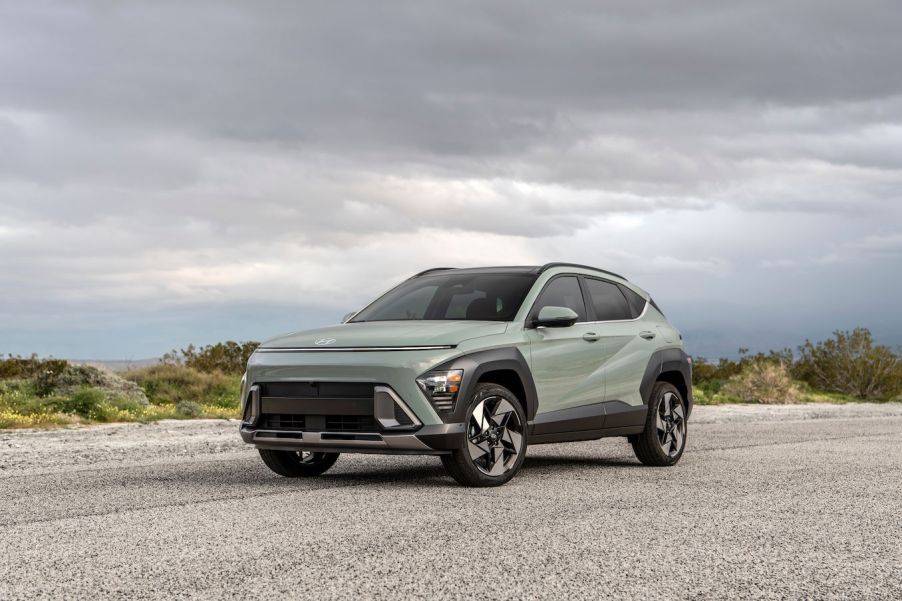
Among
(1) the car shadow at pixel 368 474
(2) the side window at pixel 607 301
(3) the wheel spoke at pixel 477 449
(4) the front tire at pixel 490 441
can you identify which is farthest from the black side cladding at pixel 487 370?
(2) the side window at pixel 607 301

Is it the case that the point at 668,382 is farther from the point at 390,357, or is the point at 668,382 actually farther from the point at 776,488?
the point at 390,357

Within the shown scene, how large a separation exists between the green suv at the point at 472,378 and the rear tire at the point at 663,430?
2 cm

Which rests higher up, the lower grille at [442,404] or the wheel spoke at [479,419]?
the lower grille at [442,404]

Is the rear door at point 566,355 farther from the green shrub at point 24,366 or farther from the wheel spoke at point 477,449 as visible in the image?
the green shrub at point 24,366

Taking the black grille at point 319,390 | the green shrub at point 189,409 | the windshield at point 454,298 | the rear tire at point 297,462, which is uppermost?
the windshield at point 454,298

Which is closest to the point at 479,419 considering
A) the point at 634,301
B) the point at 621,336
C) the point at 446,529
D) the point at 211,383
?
the point at 446,529

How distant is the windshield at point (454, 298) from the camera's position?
32.1 ft

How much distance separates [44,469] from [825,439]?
33.2ft

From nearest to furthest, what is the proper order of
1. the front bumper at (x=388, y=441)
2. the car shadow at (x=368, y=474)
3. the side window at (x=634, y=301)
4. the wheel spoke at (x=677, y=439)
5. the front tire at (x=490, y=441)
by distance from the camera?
the front bumper at (x=388, y=441) → the front tire at (x=490, y=441) → the car shadow at (x=368, y=474) → the wheel spoke at (x=677, y=439) → the side window at (x=634, y=301)

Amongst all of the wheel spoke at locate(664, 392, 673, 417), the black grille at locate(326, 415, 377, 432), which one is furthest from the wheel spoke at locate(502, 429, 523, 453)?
the wheel spoke at locate(664, 392, 673, 417)

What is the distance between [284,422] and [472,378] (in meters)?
1.63

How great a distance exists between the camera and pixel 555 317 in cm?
937

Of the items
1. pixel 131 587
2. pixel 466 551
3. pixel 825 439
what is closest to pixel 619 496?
pixel 466 551

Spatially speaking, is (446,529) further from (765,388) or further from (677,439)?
(765,388)
